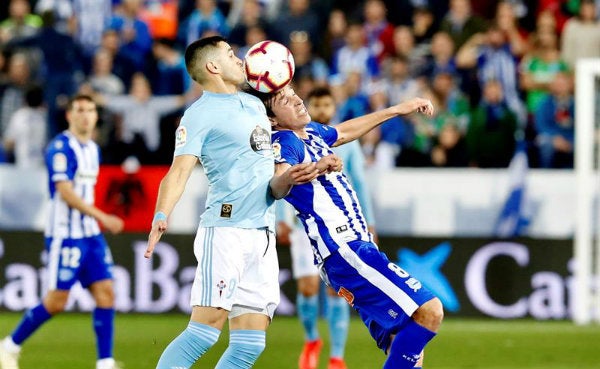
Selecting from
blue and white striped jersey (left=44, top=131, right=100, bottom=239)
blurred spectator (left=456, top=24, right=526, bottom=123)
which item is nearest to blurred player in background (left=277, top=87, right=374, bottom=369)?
blue and white striped jersey (left=44, top=131, right=100, bottom=239)

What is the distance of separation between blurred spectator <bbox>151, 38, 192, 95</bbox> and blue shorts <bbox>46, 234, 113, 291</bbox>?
644cm

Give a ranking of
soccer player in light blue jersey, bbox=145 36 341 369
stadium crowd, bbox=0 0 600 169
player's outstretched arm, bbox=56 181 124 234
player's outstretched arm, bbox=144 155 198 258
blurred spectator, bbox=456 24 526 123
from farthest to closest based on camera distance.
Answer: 1. blurred spectator, bbox=456 24 526 123
2. stadium crowd, bbox=0 0 600 169
3. player's outstretched arm, bbox=56 181 124 234
4. soccer player in light blue jersey, bbox=145 36 341 369
5. player's outstretched arm, bbox=144 155 198 258

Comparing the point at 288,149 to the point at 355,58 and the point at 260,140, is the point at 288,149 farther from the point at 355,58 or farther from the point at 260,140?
the point at 355,58

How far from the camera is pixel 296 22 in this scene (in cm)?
1638

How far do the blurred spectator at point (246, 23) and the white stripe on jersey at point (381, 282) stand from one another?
31.5 feet

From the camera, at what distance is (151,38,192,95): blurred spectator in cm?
1605

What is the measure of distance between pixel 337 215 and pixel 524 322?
7.13 metres

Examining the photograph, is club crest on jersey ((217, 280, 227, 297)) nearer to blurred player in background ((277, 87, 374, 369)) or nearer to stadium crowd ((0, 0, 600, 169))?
blurred player in background ((277, 87, 374, 369))

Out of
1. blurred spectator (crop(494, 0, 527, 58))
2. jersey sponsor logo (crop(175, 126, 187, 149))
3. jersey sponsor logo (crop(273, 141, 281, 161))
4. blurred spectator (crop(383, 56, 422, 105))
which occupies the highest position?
blurred spectator (crop(494, 0, 527, 58))

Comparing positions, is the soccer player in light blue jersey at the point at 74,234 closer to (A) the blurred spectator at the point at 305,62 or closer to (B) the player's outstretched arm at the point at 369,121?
(B) the player's outstretched arm at the point at 369,121

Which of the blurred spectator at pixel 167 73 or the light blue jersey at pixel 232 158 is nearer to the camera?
the light blue jersey at pixel 232 158

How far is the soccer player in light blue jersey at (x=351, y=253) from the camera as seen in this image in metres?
6.73

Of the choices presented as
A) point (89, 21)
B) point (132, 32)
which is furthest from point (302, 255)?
point (89, 21)

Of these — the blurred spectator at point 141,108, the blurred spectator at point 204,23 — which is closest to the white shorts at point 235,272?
the blurred spectator at point 141,108
